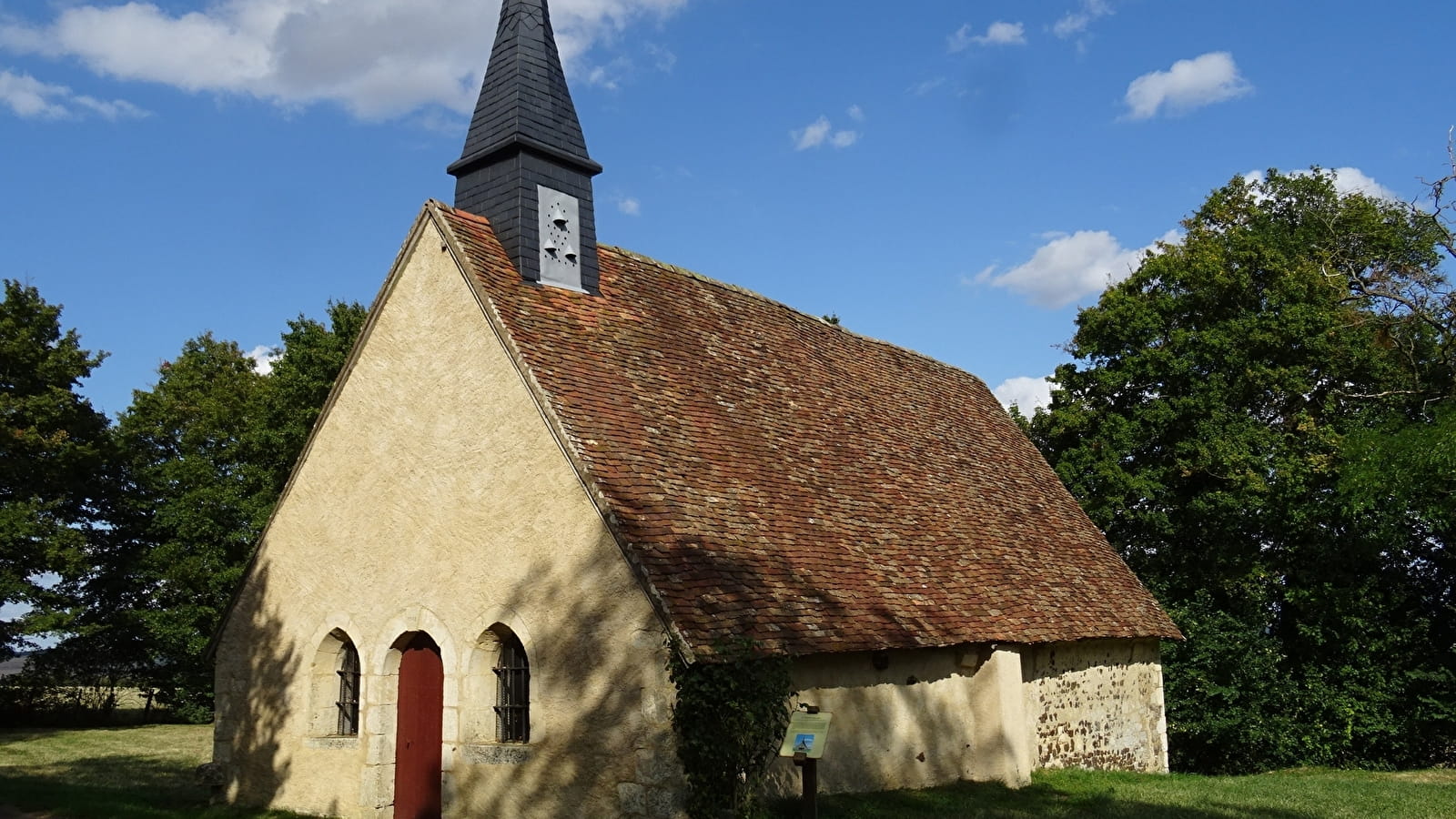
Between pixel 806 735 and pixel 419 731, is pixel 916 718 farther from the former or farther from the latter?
pixel 419 731

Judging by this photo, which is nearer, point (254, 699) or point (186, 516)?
point (254, 699)

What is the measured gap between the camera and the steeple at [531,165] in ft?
42.7

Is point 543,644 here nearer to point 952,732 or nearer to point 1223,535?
point 952,732

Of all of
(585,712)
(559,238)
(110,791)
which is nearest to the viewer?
(585,712)

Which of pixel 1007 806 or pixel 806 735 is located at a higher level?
pixel 806 735

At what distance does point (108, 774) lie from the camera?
54.5ft

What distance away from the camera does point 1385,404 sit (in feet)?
72.1

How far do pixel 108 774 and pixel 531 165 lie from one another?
1191 centimetres

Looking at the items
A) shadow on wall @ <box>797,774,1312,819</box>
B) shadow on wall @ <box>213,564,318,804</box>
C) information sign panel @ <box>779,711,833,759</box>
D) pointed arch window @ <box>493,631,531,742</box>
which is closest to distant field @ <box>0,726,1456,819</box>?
shadow on wall @ <box>797,774,1312,819</box>

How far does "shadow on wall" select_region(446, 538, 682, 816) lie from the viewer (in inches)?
360

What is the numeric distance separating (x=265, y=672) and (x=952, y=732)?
8.48 metres

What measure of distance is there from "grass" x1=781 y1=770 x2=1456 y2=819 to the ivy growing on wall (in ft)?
4.10

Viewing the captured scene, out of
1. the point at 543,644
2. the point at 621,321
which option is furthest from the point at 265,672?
the point at 621,321

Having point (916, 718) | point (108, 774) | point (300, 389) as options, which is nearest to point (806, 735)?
point (916, 718)
